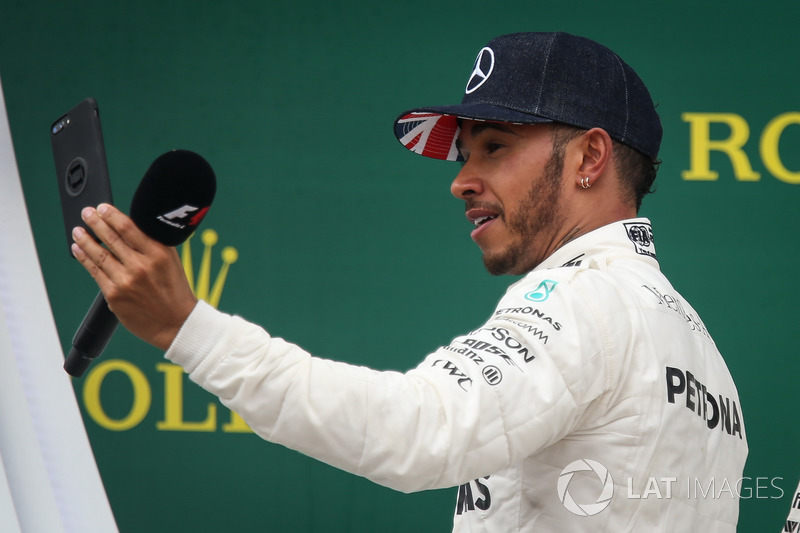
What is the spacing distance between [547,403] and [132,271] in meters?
0.39

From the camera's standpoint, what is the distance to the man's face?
107cm

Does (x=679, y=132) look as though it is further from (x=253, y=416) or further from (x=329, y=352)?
(x=253, y=416)

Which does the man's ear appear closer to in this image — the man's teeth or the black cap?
the black cap

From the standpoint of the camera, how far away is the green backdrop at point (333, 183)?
1.91 m

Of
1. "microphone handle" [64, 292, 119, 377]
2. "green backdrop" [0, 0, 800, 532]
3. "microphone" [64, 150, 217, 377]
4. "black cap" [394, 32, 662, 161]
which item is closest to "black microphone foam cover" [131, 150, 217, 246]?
"microphone" [64, 150, 217, 377]

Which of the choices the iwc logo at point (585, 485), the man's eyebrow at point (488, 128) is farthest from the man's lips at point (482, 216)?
the iwc logo at point (585, 485)

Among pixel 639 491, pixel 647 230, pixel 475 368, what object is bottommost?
pixel 639 491

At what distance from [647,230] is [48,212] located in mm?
1555

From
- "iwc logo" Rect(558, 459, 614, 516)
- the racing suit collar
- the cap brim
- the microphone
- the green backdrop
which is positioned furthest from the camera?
the green backdrop

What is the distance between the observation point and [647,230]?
1.10m

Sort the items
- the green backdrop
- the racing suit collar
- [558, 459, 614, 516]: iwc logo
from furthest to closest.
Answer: the green backdrop
the racing suit collar
[558, 459, 614, 516]: iwc logo

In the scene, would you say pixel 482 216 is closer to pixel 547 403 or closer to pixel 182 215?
pixel 547 403

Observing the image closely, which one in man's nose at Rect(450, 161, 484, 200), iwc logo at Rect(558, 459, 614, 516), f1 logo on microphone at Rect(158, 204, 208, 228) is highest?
man's nose at Rect(450, 161, 484, 200)

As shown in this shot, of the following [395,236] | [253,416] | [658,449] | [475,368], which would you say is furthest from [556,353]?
[395,236]
